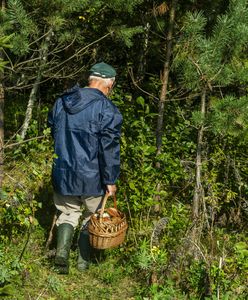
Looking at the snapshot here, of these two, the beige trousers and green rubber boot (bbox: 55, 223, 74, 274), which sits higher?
the beige trousers

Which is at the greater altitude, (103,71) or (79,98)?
(103,71)

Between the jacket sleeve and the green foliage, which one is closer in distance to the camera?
the jacket sleeve

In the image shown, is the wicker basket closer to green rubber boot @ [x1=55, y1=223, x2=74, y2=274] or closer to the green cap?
green rubber boot @ [x1=55, y1=223, x2=74, y2=274]

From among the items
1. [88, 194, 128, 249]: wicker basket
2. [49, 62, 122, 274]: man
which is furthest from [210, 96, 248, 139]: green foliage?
[88, 194, 128, 249]: wicker basket

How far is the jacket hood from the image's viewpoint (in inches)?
181

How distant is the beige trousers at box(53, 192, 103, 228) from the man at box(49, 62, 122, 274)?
31mm

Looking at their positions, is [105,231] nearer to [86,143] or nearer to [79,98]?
[86,143]

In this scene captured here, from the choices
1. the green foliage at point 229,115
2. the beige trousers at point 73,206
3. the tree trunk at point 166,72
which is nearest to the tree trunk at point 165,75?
the tree trunk at point 166,72

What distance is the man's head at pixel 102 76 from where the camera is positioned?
15.3 feet

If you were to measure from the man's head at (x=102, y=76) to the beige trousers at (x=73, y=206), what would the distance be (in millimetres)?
1007

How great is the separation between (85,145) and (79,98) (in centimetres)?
42

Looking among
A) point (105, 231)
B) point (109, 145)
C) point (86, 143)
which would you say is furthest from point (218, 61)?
point (105, 231)

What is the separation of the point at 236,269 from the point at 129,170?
1562mm

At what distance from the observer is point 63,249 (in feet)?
15.2
